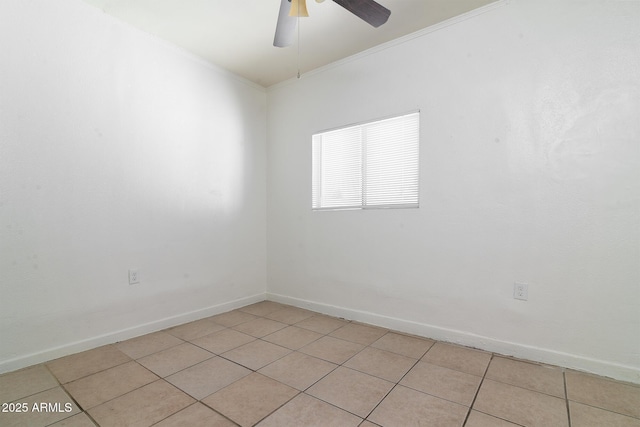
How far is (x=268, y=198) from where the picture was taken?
12.0 ft

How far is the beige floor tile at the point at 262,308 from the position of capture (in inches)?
124

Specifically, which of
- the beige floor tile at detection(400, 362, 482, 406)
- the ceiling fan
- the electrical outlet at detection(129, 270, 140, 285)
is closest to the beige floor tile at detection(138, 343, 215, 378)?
the electrical outlet at detection(129, 270, 140, 285)

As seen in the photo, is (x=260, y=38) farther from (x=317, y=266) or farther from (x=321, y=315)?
(x=321, y=315)

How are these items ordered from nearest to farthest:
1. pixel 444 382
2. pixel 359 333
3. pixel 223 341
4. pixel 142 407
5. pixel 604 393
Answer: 1. pixel 142 407
2. pixel 604 393
3. pixel 444 382
4. pixel 223 341
5. pixel 359 333

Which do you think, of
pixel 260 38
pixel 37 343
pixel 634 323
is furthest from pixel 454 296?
pixel 37 343

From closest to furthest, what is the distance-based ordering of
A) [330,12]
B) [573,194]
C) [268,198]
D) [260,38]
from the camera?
[573,194] → [330,12] → [260,38] → [268,198]

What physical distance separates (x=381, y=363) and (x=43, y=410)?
189cm

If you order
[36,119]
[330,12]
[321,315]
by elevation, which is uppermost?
[330,12]

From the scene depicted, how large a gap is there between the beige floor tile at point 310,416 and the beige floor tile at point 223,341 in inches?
34.9

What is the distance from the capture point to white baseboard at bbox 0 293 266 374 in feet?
6.28

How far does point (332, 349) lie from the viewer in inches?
88.7

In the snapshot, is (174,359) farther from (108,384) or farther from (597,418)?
(597,418)

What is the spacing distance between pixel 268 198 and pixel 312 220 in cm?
74

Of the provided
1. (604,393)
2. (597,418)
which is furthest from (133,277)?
(604,393)
